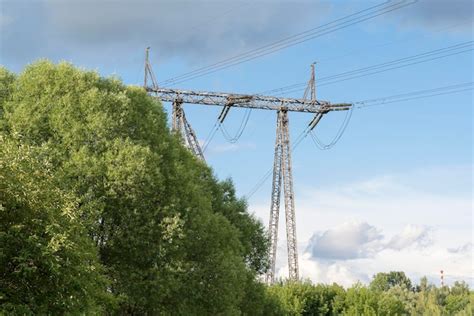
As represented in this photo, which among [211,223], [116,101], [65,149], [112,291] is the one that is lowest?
[112,291]

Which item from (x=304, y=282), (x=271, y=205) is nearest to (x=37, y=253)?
(x=271, y=205)

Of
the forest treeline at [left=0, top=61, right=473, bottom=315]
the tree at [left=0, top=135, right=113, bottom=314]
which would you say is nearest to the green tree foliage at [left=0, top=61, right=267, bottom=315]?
the forest treeline at [left=0, top=61, right=473, bottom=315]

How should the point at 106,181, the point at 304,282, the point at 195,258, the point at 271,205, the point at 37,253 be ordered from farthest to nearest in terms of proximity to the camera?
1. the point at 304,282
2. the point at 271,205
3. the point at 195,258
4. the point at 106,181
5. the point at 37,253

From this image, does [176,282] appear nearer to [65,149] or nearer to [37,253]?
[65,149]

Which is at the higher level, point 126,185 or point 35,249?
point 126,185

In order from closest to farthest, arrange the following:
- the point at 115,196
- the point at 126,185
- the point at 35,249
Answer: the point at 35,249 → the point at 115,196 → the point at 126,185

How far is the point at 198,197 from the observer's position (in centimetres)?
4566

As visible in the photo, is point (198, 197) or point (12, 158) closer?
point (12, 158)

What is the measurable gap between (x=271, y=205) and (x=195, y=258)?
133 ft

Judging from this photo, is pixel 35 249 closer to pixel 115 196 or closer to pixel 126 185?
pixel 115 196

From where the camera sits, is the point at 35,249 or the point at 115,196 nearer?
the point at 35,249

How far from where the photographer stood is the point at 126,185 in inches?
1598

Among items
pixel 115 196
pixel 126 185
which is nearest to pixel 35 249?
pixel 115 196

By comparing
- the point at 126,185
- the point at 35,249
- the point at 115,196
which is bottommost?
the point at 35,249
